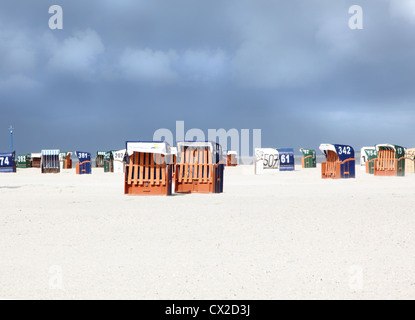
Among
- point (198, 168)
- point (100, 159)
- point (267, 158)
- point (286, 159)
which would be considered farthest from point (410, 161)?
point (100, 159)

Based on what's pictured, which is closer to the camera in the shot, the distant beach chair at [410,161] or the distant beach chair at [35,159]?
the distant beach chair at [410,161]

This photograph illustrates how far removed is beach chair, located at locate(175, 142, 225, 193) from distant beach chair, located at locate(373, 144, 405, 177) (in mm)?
14307

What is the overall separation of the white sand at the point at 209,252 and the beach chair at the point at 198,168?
5310 mm

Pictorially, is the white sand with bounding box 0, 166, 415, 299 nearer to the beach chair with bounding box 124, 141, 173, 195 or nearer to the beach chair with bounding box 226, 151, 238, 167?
the beach chair with bounding box 124, 141, 173, 195

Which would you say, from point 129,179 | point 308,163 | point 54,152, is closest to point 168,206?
point 129,179

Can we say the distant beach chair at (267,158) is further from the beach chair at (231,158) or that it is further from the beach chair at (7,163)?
the beach chair at (7,163)

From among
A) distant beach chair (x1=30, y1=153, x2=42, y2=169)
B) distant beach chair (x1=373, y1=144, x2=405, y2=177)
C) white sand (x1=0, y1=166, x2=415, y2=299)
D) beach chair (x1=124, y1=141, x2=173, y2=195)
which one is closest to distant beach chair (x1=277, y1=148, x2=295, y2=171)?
distant beach chair (x1=373, y1=144, x2=405, y2=177)

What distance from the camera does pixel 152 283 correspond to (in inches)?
168

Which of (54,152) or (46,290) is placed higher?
(54,152)

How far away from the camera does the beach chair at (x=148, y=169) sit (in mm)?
14195

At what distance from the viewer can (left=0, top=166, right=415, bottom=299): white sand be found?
410 cm

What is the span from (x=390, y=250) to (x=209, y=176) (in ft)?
33.4

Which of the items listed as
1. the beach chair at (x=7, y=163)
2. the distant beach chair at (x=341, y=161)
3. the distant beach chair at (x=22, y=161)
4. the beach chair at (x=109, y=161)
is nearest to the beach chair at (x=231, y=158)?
the beach chair at (x=109, y=161)

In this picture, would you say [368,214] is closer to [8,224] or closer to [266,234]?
[266,234]
